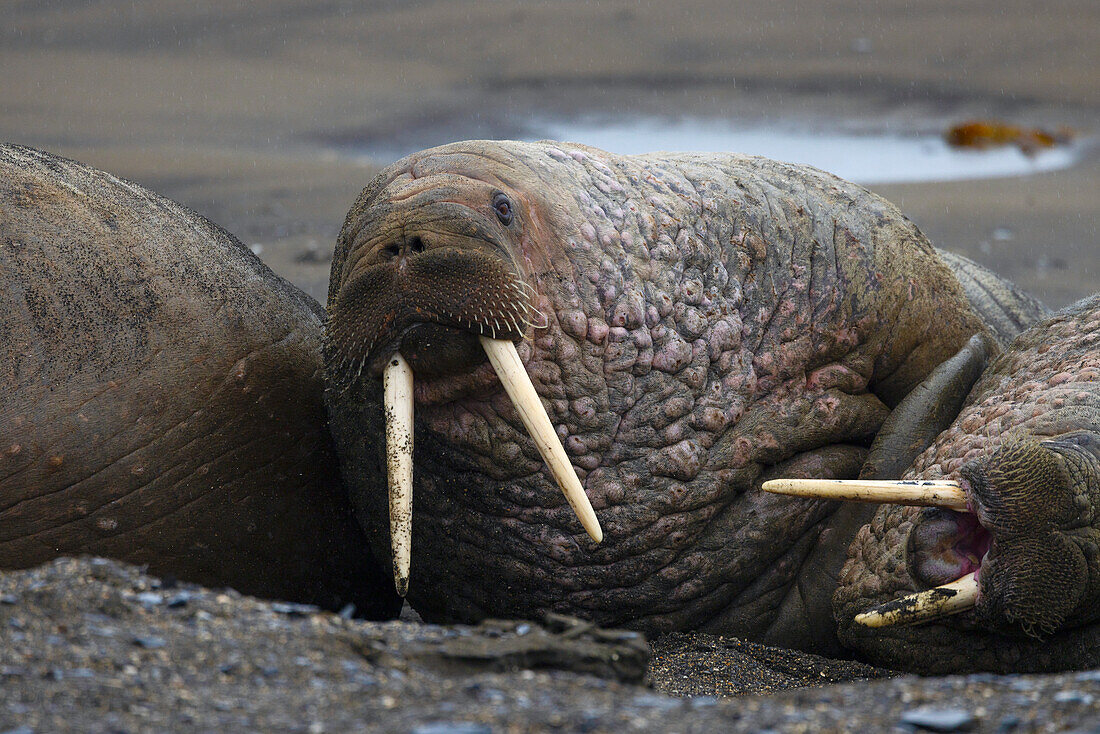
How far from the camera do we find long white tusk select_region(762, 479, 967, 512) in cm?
281

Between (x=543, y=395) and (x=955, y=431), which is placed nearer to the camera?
(x=543, y=395)

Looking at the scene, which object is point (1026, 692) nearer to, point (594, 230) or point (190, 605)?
point (190, 605)

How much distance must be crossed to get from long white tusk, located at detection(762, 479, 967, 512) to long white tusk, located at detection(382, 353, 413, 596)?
827 mm

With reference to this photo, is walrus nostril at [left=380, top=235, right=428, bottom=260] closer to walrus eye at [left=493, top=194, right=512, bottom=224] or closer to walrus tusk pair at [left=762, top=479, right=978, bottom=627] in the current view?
walrus eye at [left=493, top=194, right=512, bottom=224]

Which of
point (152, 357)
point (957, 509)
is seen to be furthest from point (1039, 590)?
point (152, 357)

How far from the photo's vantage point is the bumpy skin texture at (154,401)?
3.14m

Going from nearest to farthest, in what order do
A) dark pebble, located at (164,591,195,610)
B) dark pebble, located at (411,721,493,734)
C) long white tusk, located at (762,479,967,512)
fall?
dark pebble, located at (411,721,493,734)
dark pebble, located at (164,591,195,610)
long white tusk, located at (762,479,967,512)

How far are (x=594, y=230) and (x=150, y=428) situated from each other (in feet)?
4.24

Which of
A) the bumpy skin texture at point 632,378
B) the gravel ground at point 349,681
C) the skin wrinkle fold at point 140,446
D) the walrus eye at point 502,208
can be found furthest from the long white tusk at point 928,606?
the skin wrinkle fold at point 140,446

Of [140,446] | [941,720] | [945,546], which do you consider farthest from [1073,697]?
[140,446]

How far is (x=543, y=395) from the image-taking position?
9.91 ft

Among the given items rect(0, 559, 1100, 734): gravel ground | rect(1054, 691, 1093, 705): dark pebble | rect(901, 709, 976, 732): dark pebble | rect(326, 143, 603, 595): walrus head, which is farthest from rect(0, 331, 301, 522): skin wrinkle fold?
rect(1054, 691, 1093, 705): dark pebble

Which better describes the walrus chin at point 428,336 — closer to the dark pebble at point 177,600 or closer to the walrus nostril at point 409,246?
the walrus nostril at point 409,246

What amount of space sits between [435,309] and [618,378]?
0.58 meters
